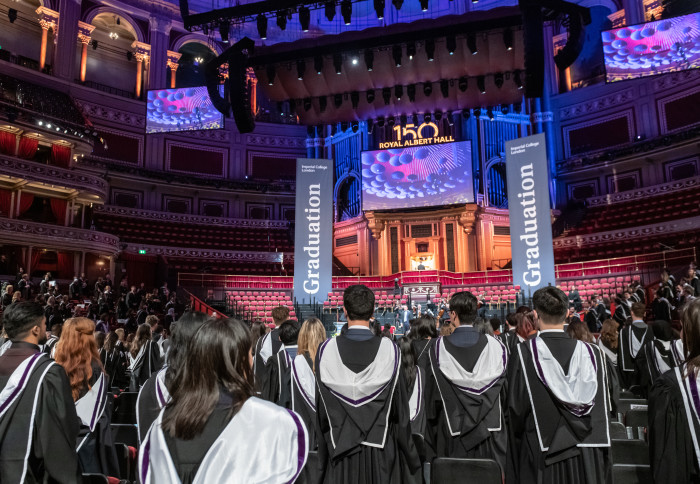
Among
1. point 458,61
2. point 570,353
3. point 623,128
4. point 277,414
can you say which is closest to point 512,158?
point 458,61

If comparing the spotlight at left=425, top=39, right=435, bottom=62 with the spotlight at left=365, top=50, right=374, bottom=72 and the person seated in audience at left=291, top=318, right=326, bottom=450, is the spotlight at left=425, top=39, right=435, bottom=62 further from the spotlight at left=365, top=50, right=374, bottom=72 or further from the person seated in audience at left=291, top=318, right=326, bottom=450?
the person seated in audience at left=291, top=318, right=326, bottom=450

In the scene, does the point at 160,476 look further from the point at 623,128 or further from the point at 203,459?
the point at 623,128

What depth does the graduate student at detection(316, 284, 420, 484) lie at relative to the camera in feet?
10.9

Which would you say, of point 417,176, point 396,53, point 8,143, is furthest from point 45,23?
point 396,53

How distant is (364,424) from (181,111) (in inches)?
973

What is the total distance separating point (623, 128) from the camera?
2662 centimetres

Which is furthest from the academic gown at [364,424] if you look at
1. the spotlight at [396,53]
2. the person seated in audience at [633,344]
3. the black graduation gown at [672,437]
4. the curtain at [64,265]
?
the curtain at [64,265]

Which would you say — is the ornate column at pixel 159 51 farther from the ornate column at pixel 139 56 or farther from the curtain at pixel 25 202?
the curtain at pixel 25 202

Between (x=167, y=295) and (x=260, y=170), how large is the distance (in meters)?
12.5

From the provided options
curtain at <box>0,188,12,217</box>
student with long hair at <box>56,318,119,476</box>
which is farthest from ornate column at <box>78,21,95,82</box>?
student with long hair at <box>56,318,119,476</box>

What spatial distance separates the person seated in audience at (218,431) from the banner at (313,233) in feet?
42.8

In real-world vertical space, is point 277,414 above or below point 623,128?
below

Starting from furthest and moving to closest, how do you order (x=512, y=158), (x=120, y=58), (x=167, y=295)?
1. (x=120, y=58)
2. (x=167, y=295)
3. (x=512, y=158)

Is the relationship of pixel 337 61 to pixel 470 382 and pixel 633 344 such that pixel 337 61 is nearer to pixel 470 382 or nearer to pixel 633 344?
pixel 633 344
